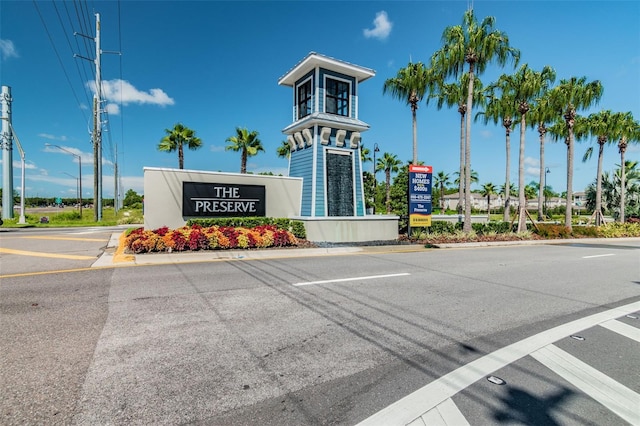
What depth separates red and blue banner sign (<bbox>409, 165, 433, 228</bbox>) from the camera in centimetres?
1780

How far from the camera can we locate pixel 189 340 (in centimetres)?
418

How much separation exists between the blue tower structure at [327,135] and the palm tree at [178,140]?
1516 centimetres

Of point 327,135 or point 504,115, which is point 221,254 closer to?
point 327,135

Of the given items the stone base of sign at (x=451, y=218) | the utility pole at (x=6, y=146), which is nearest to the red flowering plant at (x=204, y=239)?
the stone base of sign at (x=451, y=218)

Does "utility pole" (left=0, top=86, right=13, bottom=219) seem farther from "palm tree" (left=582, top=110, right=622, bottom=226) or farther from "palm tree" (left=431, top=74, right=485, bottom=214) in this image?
"palm tree" (left=582, top=110, right=622, bottom=226)

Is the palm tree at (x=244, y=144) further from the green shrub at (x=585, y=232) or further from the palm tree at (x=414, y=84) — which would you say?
the green shrub at (x=585, y=232)

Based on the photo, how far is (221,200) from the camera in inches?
603

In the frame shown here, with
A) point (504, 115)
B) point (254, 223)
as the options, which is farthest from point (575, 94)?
point (254, 223)

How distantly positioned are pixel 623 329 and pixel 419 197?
13.3 m

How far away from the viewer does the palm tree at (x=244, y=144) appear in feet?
93.0

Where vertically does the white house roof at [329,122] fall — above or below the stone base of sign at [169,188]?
above

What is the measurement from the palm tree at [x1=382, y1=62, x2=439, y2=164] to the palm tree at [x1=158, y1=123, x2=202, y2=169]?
18250 mm

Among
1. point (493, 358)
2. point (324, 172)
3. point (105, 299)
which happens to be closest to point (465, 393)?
point (493, 358)

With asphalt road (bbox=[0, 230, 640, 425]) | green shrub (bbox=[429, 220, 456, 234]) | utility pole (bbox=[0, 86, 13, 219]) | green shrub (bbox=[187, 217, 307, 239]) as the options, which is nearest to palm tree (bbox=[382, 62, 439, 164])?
green shrub (bbox=[429, 220, 456, 234])
